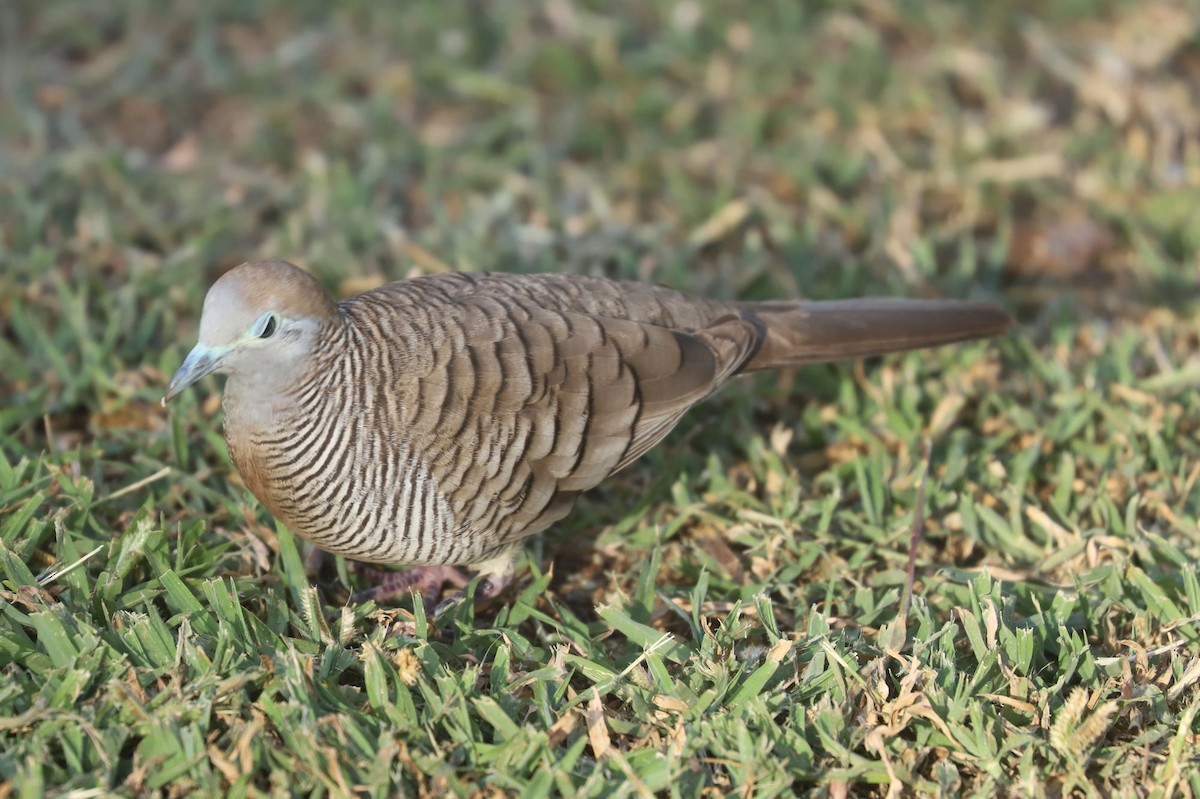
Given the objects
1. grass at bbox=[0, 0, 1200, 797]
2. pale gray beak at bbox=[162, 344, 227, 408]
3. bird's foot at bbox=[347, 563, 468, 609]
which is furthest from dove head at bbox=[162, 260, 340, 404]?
bird's foot at bbox=[347, 563, 468, 609]

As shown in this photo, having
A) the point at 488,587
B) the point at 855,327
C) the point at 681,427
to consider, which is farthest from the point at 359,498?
the point at 855,327

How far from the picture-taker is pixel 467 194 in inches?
216

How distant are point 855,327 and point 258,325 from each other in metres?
1.84

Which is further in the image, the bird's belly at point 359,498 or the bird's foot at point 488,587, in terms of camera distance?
the bird's foot at point 488,587

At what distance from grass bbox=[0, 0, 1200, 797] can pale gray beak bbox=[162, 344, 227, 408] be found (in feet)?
1.87

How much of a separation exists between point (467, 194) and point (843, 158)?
1719mm

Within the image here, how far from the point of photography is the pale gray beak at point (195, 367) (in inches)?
121

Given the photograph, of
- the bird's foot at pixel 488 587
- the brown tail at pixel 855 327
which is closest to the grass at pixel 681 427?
the bird's foot at pixel 488 587

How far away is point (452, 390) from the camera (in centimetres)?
337

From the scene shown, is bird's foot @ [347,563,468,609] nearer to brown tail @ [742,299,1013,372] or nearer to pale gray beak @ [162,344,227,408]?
pale gray beak @ [162,344,227,408]

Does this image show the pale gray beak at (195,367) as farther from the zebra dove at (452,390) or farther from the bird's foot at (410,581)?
the bird's foot at (410,581)

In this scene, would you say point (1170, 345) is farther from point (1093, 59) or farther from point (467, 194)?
point (467, 194)

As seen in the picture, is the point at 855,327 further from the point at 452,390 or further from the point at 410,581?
the point at 410,581


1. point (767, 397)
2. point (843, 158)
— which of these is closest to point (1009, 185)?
point (843, 158)
